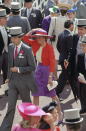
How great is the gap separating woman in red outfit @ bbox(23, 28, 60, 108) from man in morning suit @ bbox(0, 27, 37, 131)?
0.52m

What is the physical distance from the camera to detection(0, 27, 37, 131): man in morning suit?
7.70 meters

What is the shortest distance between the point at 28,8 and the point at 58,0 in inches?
120

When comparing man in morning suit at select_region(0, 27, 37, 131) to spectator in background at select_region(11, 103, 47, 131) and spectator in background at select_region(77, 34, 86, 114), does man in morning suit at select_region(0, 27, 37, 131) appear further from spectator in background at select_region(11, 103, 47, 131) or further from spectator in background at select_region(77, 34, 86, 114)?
spectator in background at select_region(11, 103, 47, 131)

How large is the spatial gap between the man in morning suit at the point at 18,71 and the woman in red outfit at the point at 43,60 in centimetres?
52

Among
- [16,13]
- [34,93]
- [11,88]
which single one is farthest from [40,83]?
[16,13]

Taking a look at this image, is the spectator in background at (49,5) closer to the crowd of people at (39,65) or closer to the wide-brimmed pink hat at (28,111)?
the crowd of people at (39,65)

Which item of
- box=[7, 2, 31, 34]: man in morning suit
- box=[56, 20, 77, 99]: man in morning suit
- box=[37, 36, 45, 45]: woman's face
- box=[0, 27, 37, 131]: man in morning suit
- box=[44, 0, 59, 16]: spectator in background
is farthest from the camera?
box=[44, 0, 59, 16]: spectator in background

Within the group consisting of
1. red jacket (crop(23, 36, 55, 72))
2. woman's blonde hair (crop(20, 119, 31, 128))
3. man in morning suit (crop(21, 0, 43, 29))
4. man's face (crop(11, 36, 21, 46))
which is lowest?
man in morning suit (crop(21, 0, 43, 29))

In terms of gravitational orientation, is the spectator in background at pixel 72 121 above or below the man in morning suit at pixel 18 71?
above

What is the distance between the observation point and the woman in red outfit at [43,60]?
27.2 feet

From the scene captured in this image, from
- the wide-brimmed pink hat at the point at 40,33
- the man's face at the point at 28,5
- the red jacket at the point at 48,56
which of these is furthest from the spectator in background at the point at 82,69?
the man's face at the point at 28,5

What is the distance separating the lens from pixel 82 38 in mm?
8195

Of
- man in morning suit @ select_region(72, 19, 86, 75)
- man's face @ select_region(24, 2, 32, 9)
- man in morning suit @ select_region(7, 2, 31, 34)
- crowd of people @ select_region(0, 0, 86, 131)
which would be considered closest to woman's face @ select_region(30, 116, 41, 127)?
crowd of people @ select_region(0, 0, 86, 131)

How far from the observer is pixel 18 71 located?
7684 mm
